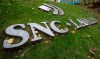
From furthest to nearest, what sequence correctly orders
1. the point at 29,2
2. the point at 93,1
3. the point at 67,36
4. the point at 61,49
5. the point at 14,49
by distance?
the point at 93,1 → the point at 29,2 → the point at 67,36 → the point at 61,49 → the point at 14,49

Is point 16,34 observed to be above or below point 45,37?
above

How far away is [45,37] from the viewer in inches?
338

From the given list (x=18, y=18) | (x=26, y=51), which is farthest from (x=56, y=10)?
(x=26, y=51)

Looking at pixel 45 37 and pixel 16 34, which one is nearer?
pixel 16 34

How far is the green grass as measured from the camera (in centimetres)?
777

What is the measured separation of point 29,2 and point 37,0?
0.87 meters

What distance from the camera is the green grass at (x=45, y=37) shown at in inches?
306

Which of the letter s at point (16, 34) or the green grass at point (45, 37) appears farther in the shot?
the green grass at point (45, 37)

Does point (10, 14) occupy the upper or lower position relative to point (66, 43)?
upper

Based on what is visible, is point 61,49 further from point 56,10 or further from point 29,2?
point 29,2

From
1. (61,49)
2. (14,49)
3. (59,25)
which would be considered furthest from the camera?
(59,25)

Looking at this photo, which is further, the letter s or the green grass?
the green grass

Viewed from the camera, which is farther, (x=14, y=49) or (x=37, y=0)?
(x=37, y=0)

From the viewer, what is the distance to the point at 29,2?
12078 mm
